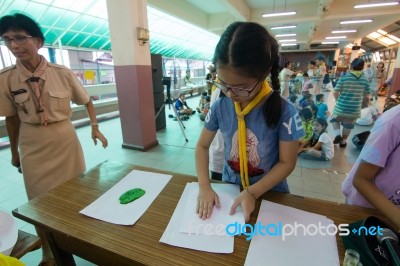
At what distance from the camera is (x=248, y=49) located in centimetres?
63

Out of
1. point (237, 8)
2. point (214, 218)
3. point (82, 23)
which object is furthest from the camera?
point (82, 23)

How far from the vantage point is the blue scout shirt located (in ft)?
2.46

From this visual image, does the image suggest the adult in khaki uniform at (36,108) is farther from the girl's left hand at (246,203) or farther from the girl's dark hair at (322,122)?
the girl's dark hair at (322,122)

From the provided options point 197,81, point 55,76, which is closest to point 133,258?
point 55,76

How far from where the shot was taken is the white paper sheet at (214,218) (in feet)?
2.06

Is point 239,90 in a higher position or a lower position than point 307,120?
higher

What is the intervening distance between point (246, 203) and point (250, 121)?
0.28m

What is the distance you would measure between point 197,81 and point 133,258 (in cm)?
1271

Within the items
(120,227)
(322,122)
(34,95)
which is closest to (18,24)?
(34,95)

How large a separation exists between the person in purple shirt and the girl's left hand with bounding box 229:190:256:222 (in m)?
0.36

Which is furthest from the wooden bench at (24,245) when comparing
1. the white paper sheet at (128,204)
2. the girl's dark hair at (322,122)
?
the girl's dark hair at (322,122)

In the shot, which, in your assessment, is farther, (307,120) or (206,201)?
(307,120)

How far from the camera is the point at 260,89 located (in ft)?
2.46

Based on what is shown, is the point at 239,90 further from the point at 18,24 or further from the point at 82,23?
the point at 82,23
